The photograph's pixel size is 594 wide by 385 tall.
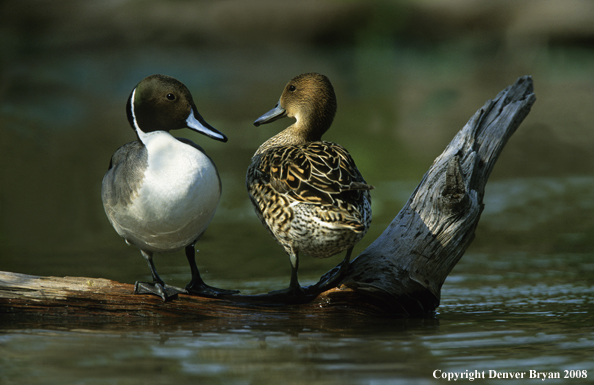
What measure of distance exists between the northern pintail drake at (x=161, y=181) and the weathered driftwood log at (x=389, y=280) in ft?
0.46

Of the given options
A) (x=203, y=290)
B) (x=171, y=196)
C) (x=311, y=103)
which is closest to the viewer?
(x=171, y=196)

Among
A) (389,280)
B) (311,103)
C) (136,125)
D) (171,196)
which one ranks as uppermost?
(311,103)

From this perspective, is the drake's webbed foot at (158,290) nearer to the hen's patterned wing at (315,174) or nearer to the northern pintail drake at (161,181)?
the northern pintail drake at (161,181)

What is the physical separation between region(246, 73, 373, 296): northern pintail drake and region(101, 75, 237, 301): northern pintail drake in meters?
0.33

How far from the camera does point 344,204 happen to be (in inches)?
140

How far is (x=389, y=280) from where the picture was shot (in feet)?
12.4

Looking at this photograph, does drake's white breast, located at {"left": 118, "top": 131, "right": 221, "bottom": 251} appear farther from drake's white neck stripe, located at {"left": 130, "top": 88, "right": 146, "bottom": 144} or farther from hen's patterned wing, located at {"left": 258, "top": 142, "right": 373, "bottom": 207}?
hen's patterned wing, located at {"left": 258, "top": 142, "right": 373, "bottom": 207}

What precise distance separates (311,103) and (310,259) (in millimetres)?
1486

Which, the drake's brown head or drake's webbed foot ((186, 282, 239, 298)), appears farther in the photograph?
the drake's brown head

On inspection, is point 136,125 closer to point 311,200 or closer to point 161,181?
point 161,181

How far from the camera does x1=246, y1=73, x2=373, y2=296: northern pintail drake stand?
3523mm

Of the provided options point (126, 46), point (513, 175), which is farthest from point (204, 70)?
point (513, 175)

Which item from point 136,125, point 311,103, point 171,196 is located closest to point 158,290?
point 171,196

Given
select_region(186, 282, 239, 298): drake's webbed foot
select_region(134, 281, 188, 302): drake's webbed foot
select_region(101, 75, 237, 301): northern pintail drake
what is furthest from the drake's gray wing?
select_region(186, 282, 239, 298): drake's webbed foot
